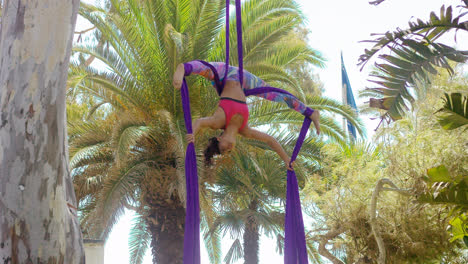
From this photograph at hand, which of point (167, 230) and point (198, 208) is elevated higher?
point (167, 230)

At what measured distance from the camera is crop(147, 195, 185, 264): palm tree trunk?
990 centimetres

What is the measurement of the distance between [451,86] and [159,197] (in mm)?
5394

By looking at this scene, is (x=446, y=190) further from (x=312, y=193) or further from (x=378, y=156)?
(x=378, y=156)

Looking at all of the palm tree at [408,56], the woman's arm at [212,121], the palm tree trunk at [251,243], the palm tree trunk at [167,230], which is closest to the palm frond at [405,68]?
the palm tree at [408,56]

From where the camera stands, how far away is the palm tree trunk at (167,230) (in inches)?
390

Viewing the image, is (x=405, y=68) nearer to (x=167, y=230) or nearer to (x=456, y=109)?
(x=456, y=109)

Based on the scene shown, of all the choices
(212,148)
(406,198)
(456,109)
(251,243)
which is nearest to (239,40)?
(212,148)

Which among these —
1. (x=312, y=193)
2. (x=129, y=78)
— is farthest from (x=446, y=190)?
(x=129, y=78)

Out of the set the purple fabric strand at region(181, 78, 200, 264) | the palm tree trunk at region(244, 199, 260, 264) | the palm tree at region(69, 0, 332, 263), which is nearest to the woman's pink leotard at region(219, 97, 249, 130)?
the purple fabric strand at region(181, 78, 200, 264)

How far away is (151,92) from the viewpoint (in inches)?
375

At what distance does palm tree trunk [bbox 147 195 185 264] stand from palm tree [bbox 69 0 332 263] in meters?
0.02

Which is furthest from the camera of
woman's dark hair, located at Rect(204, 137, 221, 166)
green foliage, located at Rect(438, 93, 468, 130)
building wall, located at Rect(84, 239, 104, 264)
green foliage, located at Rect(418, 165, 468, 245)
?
green foliage, located at Rect(438, 93, 468, 130)

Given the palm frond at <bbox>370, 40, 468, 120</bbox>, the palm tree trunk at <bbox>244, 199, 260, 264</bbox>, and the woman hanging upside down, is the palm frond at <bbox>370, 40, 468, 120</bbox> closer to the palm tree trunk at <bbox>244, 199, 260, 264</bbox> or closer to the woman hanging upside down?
the woman hanging upside down

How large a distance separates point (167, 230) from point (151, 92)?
8.47ft
